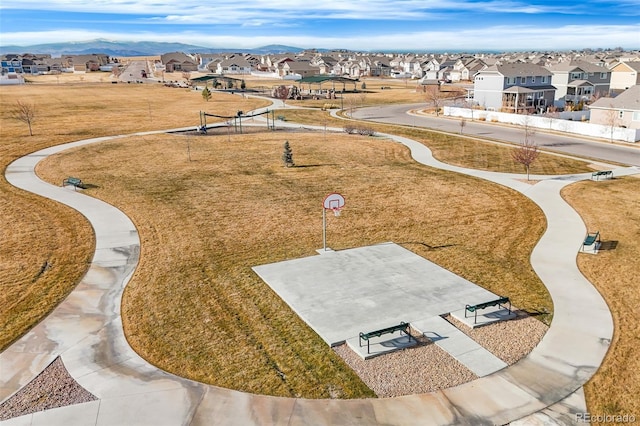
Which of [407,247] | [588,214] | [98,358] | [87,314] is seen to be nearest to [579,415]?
Result: [407,247]

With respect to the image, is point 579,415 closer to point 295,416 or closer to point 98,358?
point 295,416

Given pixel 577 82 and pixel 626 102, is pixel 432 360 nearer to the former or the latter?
pixel 626 102

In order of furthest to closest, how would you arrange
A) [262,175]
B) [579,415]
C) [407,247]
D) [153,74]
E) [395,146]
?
1. [153,74]
2. [395,146]
3. [262,175]
4. [407,247]
5. [579,415]

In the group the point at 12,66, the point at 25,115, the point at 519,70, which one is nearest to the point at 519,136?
the point at 519,70

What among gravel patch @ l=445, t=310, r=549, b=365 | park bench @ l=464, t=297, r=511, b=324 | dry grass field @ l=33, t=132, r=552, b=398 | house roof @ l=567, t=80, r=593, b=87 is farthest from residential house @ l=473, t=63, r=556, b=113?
gravel patch @ l=445, t=310, r=549, b=365

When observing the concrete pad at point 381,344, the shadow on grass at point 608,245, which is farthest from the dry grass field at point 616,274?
the concrete pad at point 381,344

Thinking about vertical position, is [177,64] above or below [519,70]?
above
